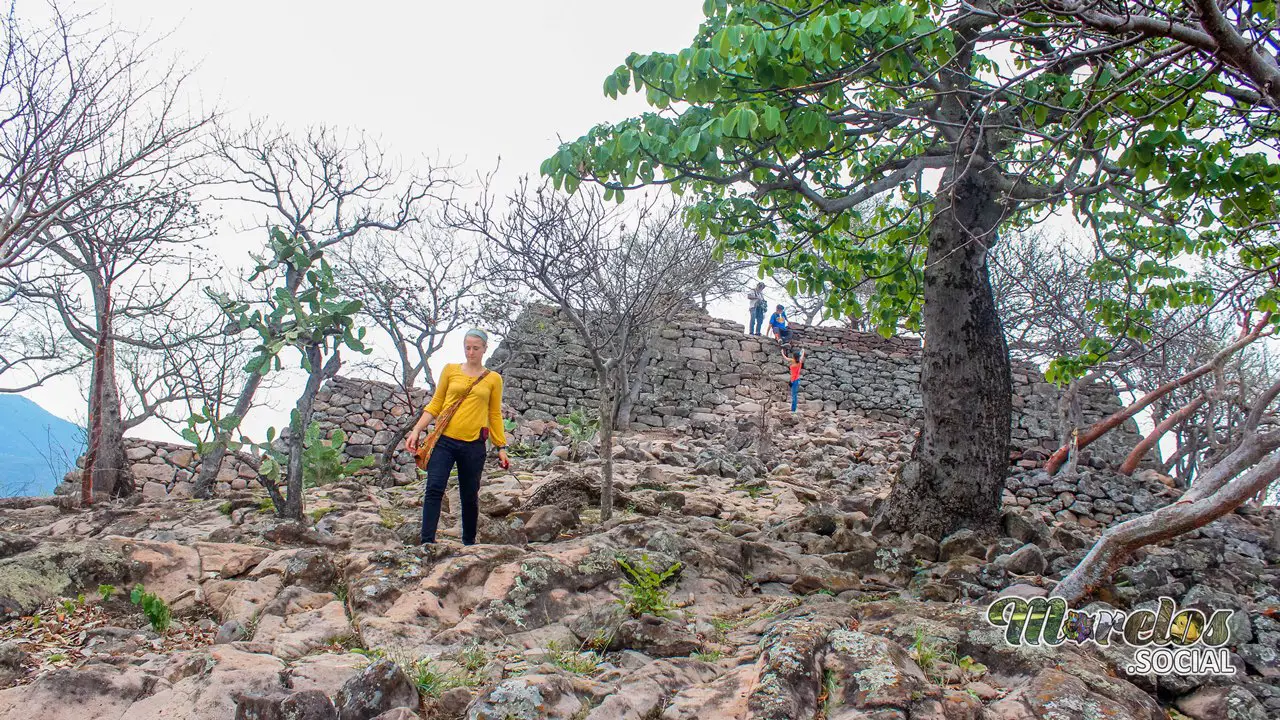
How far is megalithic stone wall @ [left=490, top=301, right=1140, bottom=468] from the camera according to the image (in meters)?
13.3

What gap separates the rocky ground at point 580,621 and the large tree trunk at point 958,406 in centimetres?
26

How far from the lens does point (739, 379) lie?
47.8ft

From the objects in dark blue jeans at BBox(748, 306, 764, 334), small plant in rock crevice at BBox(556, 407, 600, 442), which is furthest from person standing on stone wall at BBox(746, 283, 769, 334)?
small plant in rock crevice at BBox(556, 407, 600, 442)

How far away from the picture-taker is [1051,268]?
15305mm

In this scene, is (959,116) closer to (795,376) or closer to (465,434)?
(465,434)

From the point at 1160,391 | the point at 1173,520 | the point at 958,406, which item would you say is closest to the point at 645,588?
the point at 1173,520

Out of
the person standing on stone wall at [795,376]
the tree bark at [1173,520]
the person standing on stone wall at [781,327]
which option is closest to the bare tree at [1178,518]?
the tree bark at [1173,520]

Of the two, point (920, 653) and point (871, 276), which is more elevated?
point (871, 276)

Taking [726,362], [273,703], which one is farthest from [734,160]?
[726,362]

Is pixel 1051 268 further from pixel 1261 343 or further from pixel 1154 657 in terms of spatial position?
pixel 1154 657

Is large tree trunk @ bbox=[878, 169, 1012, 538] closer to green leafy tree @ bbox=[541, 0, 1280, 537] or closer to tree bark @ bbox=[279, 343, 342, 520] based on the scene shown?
green leafy tree @ bbox=[541, 0, 1280, 537]

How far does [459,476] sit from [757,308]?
13256 millimetres

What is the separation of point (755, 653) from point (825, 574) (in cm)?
154

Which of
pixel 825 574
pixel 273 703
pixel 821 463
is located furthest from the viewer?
pixel 821 463
